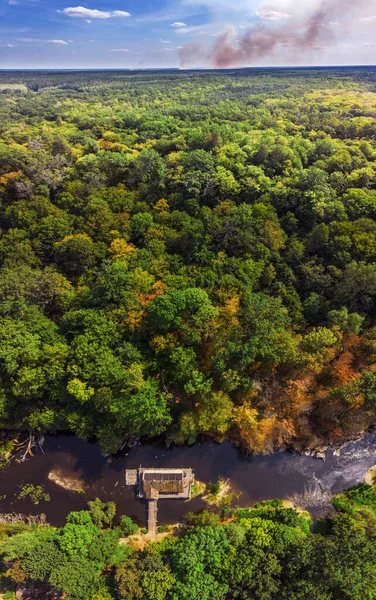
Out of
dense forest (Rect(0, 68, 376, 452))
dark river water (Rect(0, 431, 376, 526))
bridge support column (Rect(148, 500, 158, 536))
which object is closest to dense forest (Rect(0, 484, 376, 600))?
dense forest (Rect(0, 68, 376, 452))

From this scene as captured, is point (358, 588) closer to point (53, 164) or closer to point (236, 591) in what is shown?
point (236, 591)

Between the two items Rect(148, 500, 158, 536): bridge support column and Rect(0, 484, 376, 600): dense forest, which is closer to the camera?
Rect(0, 484, 376, 600): dense forest

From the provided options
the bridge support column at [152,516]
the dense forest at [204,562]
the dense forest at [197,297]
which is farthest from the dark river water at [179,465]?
the dense forest at [204,562]

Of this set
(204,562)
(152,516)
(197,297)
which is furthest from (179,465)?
(197,297)

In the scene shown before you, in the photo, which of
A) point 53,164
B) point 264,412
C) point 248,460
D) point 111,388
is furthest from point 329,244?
point 53,164

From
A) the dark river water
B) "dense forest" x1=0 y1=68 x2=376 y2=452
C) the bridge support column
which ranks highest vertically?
"dense forest" x1=0 y1=68 x2=376 y2=452

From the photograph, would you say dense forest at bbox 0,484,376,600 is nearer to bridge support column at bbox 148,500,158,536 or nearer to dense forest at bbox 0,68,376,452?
dense forest at bbox 0,68,376,452

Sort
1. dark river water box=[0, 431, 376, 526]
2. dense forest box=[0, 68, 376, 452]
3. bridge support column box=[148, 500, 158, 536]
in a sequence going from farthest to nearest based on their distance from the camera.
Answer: dark river water box=[0, 431, 376, 526]
dense forest box=[0, 68, 376, 452]
bridge support column box=[148, 500, 158, 536]
